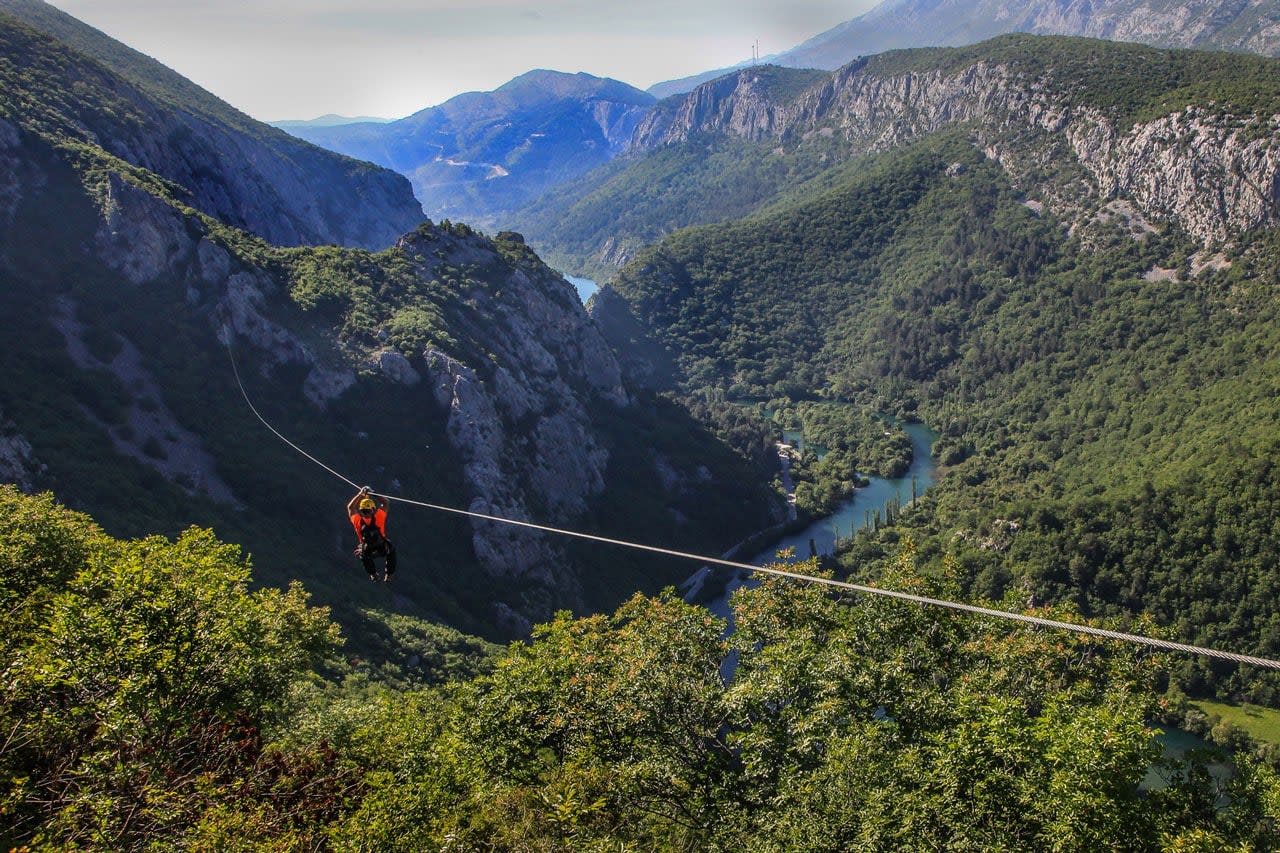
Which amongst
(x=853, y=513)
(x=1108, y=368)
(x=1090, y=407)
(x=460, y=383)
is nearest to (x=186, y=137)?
(x=460, y=383)

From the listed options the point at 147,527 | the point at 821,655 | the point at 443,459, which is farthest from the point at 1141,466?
the point at 147,527

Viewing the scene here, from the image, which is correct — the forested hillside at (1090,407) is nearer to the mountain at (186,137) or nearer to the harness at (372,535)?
the harness at (372,535)

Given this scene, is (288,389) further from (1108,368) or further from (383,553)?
(1108,368)

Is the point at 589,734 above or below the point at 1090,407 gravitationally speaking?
above

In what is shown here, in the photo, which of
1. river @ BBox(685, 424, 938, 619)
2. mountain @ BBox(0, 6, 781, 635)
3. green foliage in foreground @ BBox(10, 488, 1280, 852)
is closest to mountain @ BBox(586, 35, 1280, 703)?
river @ BBox(685, 424, 938, 619)

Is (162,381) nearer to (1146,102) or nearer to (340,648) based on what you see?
(340,648)

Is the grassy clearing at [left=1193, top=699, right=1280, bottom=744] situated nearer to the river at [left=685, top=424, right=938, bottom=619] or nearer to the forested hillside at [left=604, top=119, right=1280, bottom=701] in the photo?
the forested hillside at [left=604, top=119, right=1280, bottom=701]
